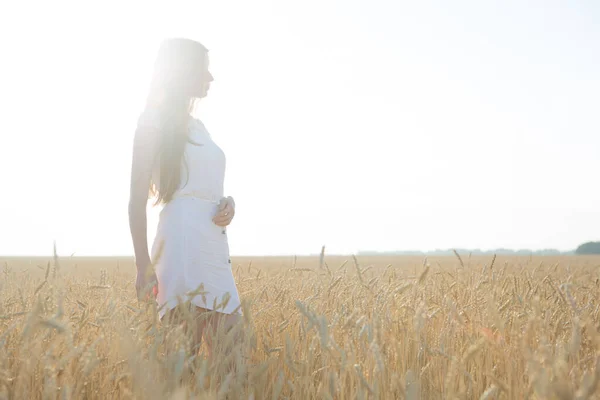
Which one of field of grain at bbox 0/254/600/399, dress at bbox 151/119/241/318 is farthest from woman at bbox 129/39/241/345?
field of grain at bbox 0/254/600/399

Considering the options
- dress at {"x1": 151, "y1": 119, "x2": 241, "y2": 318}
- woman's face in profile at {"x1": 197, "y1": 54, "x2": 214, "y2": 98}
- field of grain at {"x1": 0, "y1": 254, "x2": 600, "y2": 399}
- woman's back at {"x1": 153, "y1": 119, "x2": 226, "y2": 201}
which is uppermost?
woman's face in profile at {"x1": 197, "y1": 54, "x2": 214, "y2": 98}

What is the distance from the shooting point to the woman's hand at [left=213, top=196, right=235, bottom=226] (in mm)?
2637

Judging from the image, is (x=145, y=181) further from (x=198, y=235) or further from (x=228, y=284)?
(x=228, y=284)

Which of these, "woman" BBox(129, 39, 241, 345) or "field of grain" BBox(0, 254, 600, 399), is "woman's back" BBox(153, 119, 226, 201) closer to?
"woman" BBox(129, 39, 241, 345)

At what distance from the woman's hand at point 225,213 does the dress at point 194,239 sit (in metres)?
0.04

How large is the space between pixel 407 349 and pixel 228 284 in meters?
0.97

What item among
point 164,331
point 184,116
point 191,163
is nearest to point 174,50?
point 184,116

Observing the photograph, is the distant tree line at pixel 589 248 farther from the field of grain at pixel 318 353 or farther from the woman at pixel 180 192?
the woman at pixel 180 192

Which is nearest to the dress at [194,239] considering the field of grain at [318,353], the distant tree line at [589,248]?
the field of grain at [318,353]

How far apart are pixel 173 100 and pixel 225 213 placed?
0.66 metres

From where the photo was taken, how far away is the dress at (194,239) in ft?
8.48

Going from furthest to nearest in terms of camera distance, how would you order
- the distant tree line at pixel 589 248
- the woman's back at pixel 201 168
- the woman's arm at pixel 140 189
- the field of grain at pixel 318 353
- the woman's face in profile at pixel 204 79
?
the distant tree line at pixel 589 248 → the woman's face in profile at pixel 204 79 → the woman's back at pixel 201 168 → the woman's arm at pixel 140 189 → the field of grain at pixel 318 353

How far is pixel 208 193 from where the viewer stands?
2.67m

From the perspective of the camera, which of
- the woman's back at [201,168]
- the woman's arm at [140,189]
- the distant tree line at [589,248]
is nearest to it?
the woman's arm at [140,189]
